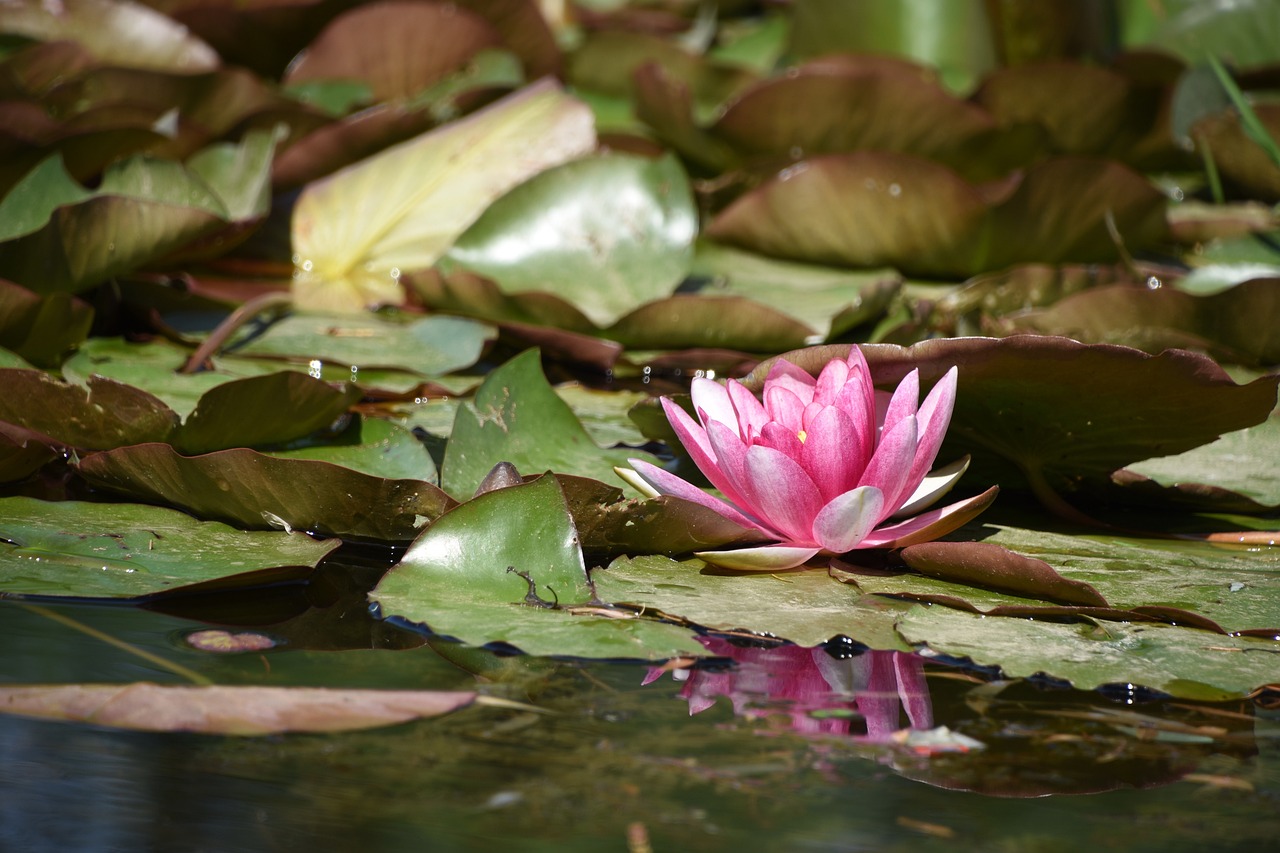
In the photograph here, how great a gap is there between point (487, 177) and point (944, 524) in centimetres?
116

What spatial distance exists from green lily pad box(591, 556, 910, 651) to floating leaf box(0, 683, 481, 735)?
0.19 meters

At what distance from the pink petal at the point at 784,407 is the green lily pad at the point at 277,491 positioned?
0.28 metres

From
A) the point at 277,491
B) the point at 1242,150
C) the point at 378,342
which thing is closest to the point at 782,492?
the point at 277,491

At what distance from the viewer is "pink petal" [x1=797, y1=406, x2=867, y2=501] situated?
0.89m

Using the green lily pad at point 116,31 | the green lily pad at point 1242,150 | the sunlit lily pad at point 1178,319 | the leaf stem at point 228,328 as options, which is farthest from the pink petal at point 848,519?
the green lily pad at point 116,31

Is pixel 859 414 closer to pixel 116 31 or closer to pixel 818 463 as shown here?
pixel 818 463

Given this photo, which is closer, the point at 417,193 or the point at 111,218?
the point at 111,218

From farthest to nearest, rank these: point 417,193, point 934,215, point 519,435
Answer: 1. point 417,193
2. point 934,215
3. point 519,435

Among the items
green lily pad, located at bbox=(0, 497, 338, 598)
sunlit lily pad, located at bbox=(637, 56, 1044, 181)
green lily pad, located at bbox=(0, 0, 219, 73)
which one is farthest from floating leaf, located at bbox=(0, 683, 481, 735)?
green lily pad, located at bbox=(0, 0, 219, 73)

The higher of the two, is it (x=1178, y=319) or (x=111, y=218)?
(x=111, y=218)

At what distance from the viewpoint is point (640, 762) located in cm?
65

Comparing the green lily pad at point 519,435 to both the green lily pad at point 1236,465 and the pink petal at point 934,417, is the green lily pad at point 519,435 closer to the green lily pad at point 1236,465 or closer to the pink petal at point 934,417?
the pink petal at point 934,417

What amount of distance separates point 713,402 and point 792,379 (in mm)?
71

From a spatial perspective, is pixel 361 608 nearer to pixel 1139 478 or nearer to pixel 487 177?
pixel 1139 478
